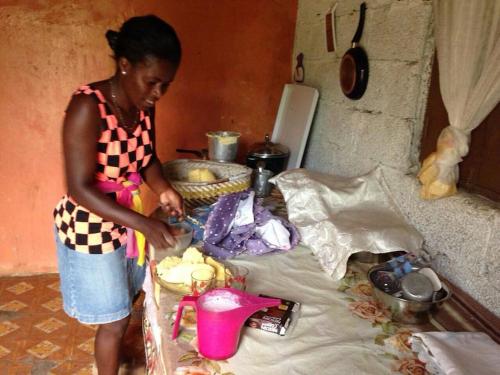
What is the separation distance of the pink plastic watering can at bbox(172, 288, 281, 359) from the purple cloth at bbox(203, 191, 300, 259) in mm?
432

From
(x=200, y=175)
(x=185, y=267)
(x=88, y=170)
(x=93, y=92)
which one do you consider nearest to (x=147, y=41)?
(x=93, y=92)

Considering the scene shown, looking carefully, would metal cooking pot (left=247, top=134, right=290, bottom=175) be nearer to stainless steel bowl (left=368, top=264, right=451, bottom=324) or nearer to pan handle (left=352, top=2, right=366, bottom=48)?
pan handle (left=352, top=2, right=366, bottom=48)

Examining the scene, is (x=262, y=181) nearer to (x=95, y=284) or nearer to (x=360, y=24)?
(x=360, y=24)

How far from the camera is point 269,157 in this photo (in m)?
2.04

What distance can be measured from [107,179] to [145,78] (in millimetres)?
329

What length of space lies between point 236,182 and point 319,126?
66 centimetres

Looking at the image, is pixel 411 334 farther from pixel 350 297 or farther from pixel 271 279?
pixel 271 279

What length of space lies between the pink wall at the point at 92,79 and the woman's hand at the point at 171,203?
112cm

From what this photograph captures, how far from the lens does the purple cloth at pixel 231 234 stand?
1365 millimetres

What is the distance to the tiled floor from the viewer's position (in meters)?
1.87

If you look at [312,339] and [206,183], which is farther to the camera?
[206,183]

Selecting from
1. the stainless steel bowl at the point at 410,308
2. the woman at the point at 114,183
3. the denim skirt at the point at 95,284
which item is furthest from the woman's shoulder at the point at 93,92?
the stainless steel bowl at the point at 410,308

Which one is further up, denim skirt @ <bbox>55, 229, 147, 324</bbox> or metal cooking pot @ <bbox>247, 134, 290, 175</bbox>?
metal cooking pot @ <bbox>247, 134, 290, 175</bbox>

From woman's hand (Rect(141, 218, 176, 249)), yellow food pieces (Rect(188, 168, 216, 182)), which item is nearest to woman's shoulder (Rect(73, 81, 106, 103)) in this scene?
woman's hand (Rect(141, 218, 176, 249))
